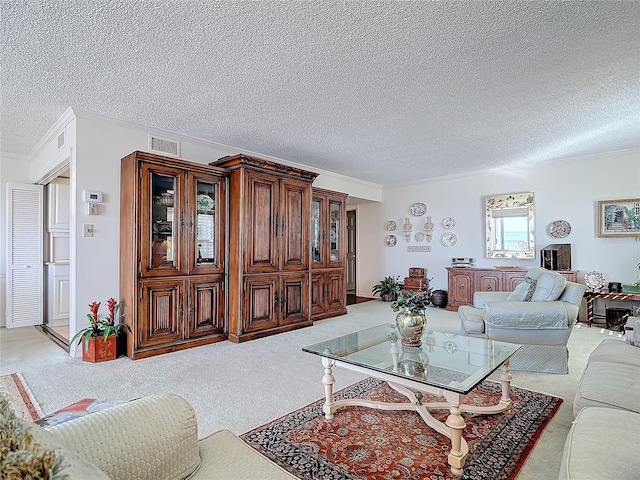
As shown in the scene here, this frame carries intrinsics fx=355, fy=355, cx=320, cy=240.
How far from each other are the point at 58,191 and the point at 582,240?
8.02 m

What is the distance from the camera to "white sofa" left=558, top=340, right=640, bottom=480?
3.65 ft

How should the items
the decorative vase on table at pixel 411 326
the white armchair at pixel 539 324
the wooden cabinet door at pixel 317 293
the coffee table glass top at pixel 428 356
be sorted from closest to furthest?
1. the coffee table glass top at pixel 428 356
2. the decorative vase on table at pixel 411 326
3. the white armchair at pixel 539 324
4. the wooden cabinet door at pixel 317 293

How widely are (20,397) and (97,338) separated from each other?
86 centimetres

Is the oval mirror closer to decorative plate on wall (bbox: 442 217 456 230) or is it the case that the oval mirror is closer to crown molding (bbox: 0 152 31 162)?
decorative plate on wall (bbox: 442 217 456 230)

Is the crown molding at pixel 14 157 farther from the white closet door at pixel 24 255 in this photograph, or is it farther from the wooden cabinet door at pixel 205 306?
the wooden cabinet door at pixel 205 306

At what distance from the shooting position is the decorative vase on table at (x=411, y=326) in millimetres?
2535

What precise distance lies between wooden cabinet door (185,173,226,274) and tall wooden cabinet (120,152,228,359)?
0.04 feet

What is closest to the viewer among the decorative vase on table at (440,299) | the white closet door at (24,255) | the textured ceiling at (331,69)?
the textured ceiling at (331,69)

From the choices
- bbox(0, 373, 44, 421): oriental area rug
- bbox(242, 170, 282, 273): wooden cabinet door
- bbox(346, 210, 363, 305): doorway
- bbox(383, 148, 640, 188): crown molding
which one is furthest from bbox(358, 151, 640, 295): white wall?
bbox(0, 373, 44, 421): oriental area rug

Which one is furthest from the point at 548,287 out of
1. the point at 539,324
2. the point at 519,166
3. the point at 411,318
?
the point at 519,166

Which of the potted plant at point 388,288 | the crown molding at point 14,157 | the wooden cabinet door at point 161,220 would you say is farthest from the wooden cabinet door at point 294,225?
the crown molding at point 14,157

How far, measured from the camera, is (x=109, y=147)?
3.91m

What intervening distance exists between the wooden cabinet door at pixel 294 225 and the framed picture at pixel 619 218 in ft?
14.6

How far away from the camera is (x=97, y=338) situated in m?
3.52
